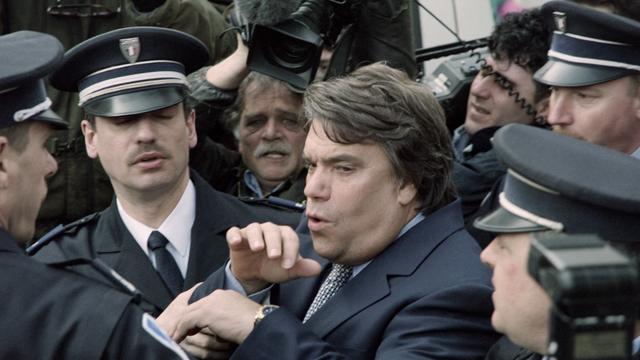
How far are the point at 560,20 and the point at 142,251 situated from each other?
1607 mm

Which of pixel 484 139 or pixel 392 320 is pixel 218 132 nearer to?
pixel 484 139

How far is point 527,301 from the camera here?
221 centimetres

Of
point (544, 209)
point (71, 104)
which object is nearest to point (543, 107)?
point (71, 104)

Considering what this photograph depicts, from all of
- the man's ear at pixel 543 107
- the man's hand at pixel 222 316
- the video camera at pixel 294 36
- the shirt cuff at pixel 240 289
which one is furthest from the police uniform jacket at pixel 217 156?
the man's hand at pixel 222 316

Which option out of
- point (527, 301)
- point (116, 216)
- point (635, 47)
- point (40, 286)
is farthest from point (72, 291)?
point (635, 47)

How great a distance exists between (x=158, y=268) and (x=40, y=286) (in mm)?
1203

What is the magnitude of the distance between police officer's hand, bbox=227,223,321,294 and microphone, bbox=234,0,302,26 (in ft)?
3.98

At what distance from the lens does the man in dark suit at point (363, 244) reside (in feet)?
9.43

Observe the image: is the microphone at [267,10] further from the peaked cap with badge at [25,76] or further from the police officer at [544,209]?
the police officer at [544,209]

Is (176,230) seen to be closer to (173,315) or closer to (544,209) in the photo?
(173,315)

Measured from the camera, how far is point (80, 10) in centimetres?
466

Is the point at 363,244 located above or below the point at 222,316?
above

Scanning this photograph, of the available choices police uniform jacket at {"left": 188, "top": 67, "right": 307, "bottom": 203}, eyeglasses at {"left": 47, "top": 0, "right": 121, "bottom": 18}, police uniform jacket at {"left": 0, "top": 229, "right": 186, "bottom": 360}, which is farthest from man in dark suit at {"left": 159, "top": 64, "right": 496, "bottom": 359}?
eyeglasses at {"left": 47, "top": 0, "right": 121, "bottom": 18}

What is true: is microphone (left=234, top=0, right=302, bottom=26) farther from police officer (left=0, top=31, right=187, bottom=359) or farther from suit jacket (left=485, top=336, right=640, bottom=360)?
suit jacket (left=485, top=336, right=640, bottom=360)
